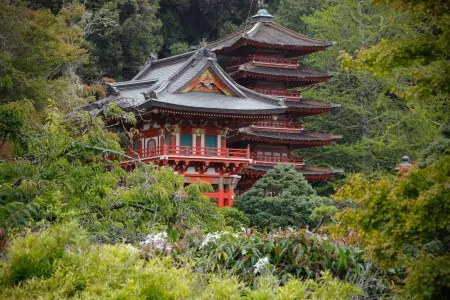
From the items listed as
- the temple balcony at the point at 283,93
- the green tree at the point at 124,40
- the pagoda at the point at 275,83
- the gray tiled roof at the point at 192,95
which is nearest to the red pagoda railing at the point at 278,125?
the pagoda at the point at 275,83

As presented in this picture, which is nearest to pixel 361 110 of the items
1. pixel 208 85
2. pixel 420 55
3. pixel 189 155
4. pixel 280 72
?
Result: pixel 280 72

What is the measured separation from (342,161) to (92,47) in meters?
12.8

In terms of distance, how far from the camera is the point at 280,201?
24.9 m

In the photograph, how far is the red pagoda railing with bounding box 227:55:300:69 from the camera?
111ft

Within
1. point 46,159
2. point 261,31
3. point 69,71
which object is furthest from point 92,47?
point 46,159

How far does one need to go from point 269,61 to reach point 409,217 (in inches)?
1067

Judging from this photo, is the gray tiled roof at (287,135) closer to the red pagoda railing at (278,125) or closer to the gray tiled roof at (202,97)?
the red pagoda railing at (278,125)

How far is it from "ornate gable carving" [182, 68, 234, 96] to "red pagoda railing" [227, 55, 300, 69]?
516 cm

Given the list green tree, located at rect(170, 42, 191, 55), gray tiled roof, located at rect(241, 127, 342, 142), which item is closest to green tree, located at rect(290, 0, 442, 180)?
gray tiled roof, located at rect(241, 127, 342, 142)

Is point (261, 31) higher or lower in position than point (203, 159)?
higher

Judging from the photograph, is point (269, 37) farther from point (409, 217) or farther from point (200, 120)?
point (409, 217)

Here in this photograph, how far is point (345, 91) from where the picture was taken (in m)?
38.0

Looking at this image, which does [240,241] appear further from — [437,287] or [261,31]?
[261,31]

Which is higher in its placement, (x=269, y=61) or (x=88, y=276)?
(x=269, y=61)
